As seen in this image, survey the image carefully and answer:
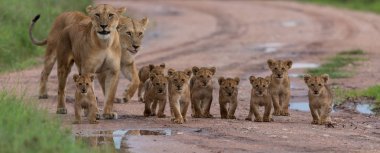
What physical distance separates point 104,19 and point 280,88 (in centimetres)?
247

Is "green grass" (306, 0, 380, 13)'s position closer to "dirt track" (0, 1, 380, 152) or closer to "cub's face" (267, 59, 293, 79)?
"dirt track" (0, 1, 380, 152)

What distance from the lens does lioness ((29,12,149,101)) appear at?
13328mm

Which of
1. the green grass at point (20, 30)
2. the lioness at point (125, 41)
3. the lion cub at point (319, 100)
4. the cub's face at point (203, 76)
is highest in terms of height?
the green grass at point (20, 30)

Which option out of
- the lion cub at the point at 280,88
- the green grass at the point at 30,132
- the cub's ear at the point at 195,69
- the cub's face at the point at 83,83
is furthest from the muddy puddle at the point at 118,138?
the lion cub at the point at 280,88

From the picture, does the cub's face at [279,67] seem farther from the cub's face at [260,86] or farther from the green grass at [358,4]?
the green grass at [358,4]

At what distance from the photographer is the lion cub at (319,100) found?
41.8 feet

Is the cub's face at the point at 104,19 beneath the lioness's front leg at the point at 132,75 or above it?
above

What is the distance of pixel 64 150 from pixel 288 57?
1212cm

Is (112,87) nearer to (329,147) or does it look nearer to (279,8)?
(329,147)

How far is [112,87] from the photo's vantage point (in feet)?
41.9

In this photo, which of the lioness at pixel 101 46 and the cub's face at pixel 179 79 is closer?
the lioness at pixel 101 46

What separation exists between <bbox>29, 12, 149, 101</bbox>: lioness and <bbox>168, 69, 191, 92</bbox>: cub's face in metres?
0.77

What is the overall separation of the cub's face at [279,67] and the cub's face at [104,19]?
2189 mm

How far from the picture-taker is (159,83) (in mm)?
12773
